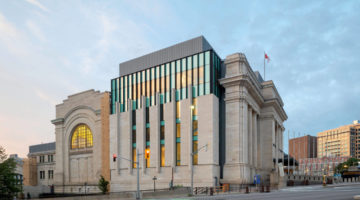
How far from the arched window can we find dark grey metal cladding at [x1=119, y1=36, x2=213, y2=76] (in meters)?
17.6

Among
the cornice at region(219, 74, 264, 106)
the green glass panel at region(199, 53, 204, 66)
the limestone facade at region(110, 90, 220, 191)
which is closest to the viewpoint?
the limestone facade at region(110, 90, 220, 191)

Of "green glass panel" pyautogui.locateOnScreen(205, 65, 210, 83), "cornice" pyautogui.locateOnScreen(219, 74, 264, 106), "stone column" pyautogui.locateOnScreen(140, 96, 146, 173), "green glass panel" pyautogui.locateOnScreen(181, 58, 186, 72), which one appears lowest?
"stone column" pyautogui.locateOnScreen(140, 96, 146, 173)

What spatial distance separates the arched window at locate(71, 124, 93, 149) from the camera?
72.8m

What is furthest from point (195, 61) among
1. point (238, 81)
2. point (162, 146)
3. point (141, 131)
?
point (141, 131)

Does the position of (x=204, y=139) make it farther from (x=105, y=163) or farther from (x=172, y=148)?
(x=105, y=163)

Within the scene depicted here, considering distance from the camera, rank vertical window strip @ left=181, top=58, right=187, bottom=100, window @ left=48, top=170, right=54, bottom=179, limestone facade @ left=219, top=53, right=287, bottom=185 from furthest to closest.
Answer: window @ left=48, top=170, right=54, bottom=179 → vertical window strip @ left=181, top=58, right=187, bottom=100 → limestone facade @ left=219, top=53, right=287, bottom=185

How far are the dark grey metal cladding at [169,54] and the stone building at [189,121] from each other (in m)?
0.20

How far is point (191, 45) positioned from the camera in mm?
57188

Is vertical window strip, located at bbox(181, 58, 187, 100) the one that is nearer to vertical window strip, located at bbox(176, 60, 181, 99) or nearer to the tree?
vertical window strip, located at bbox(176, 60, 181, 99)

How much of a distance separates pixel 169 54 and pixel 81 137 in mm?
32468

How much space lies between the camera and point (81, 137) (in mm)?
74438

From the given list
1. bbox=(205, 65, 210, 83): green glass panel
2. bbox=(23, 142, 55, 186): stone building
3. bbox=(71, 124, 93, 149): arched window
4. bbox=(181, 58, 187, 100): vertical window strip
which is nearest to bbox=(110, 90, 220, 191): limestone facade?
bbox=(181, 58, 187, 100): vertical window strip

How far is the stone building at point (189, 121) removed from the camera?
50656mm

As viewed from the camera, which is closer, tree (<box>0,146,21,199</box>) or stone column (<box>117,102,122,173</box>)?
tree (<box>0,146,21,199</box>)
